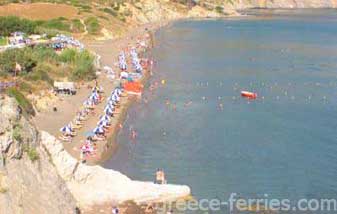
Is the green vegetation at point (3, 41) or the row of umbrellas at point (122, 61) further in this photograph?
the row of umbrellas at point (122, 61)

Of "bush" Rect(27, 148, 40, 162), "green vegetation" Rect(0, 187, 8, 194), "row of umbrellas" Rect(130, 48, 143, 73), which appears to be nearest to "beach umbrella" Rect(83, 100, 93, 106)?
"row of umbrellas" Rect(130, 48, 143, 73)

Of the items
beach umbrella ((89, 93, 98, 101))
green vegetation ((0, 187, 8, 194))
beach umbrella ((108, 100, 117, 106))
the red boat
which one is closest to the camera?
green vegetation ((0, 187, 8, 194))

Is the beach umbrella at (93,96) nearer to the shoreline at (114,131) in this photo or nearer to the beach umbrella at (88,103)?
the beach umbrella at (88,103)

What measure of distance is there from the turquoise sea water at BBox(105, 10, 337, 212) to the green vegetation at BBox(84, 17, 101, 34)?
14.1m

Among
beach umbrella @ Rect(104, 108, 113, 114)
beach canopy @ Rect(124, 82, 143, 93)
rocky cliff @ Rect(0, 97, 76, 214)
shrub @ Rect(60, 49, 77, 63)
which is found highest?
rocky cliff @ Rect(0, 97, 76, 214)

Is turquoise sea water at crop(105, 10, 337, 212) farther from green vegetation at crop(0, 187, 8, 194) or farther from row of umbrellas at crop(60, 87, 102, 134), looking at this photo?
green vegetation at crop(0, 187, 8, 194)

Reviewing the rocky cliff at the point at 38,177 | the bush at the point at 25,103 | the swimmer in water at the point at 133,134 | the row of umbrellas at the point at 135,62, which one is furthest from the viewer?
the row of umbrellas at the point at 135,62

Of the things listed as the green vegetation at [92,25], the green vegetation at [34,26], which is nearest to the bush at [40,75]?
the green vegetation at [34,26]

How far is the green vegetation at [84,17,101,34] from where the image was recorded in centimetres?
12019

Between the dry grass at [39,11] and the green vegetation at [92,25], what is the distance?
17.3 ft

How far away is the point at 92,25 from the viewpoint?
122000mm

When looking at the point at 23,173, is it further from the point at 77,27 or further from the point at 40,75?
the point at 77,27

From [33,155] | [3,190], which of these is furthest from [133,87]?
[3,190]

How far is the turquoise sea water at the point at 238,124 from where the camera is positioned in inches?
1809
